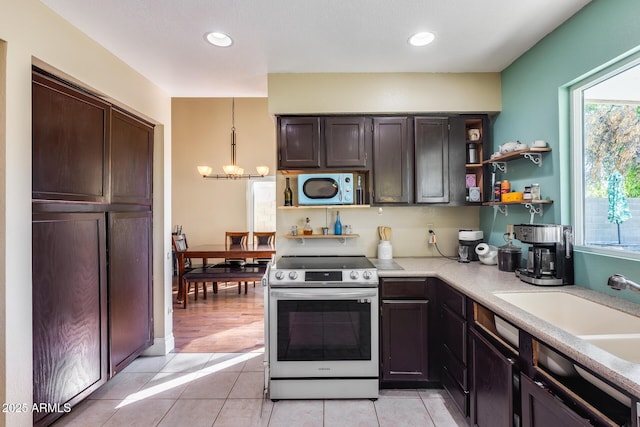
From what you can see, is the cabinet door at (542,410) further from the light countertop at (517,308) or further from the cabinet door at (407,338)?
the cabinet door at (407,338)

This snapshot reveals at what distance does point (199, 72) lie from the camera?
275cm

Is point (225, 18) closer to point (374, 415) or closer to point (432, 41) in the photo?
point (432, 41)

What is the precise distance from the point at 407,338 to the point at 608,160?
1626 mm

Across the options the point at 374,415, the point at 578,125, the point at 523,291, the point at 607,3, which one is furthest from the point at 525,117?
the point at 374,415

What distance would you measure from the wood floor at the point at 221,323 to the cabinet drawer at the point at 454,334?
1786mm

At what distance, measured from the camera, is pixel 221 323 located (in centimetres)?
381

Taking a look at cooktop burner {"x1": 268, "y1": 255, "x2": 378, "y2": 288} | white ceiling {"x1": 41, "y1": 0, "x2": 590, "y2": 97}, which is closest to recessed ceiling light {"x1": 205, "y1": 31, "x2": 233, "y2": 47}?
white ceiling {"x1": 41, "y1": 0, "x2": 590, "y2": 97}

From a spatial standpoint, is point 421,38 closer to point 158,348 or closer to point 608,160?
point 608,160

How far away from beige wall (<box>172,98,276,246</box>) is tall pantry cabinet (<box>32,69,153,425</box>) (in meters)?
3.72

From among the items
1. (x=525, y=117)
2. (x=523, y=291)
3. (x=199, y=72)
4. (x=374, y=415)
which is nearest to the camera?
(x=523, y=291)

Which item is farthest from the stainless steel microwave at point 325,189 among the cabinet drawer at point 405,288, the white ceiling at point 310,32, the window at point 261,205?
the window at point 261,205

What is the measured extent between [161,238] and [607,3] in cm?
352

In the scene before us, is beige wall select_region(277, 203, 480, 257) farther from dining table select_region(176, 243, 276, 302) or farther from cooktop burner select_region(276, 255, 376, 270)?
dining table select_region(176, 243, 276, 302)

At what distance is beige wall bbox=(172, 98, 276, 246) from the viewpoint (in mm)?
6480
